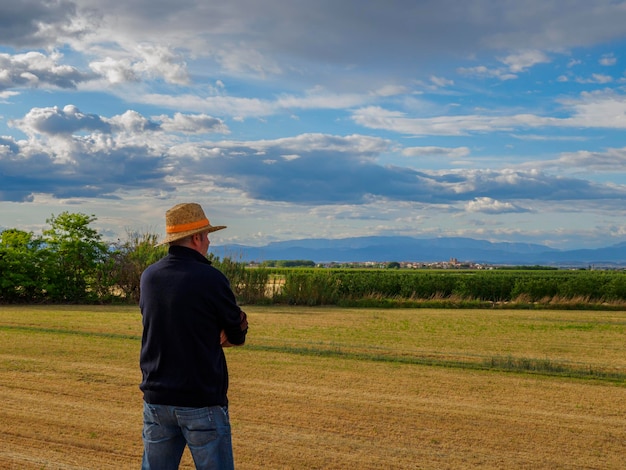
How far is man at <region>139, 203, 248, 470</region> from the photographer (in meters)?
4.14

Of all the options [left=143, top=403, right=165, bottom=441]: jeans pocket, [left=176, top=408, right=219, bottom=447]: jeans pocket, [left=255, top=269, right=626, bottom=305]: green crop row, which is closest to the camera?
[left=176, top=408, right=219, bottom=447]: jeans pocket

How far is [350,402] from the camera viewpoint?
31.6ft

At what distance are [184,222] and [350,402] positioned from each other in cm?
581

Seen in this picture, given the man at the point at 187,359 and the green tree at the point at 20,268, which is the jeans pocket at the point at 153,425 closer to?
the man at the point at 187,359

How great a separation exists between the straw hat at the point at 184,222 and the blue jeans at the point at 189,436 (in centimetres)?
102

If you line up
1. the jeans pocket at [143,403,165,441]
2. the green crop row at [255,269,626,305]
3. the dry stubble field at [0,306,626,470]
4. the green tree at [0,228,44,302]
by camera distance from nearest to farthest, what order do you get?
the jeans pocket at [143,403,165,441] → the dry stubble field at [0,306,626,470] → the green tree at [0,228,44,302] → the green crop row at [255,269,626,305]

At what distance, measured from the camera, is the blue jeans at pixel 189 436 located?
4137 mm

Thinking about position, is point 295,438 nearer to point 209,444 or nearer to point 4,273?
point 209,444

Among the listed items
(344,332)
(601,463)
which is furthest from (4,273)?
(601,463)

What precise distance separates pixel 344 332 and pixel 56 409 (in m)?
10.7

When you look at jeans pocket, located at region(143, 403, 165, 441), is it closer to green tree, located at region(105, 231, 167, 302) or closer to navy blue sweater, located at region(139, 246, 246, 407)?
navy blue sweater, located at region(139, 246, 246, 407)

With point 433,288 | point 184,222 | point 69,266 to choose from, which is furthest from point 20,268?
point 184,222

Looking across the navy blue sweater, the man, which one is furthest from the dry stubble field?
the navy blue sweater

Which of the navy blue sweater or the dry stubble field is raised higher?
the navy blue sweater
